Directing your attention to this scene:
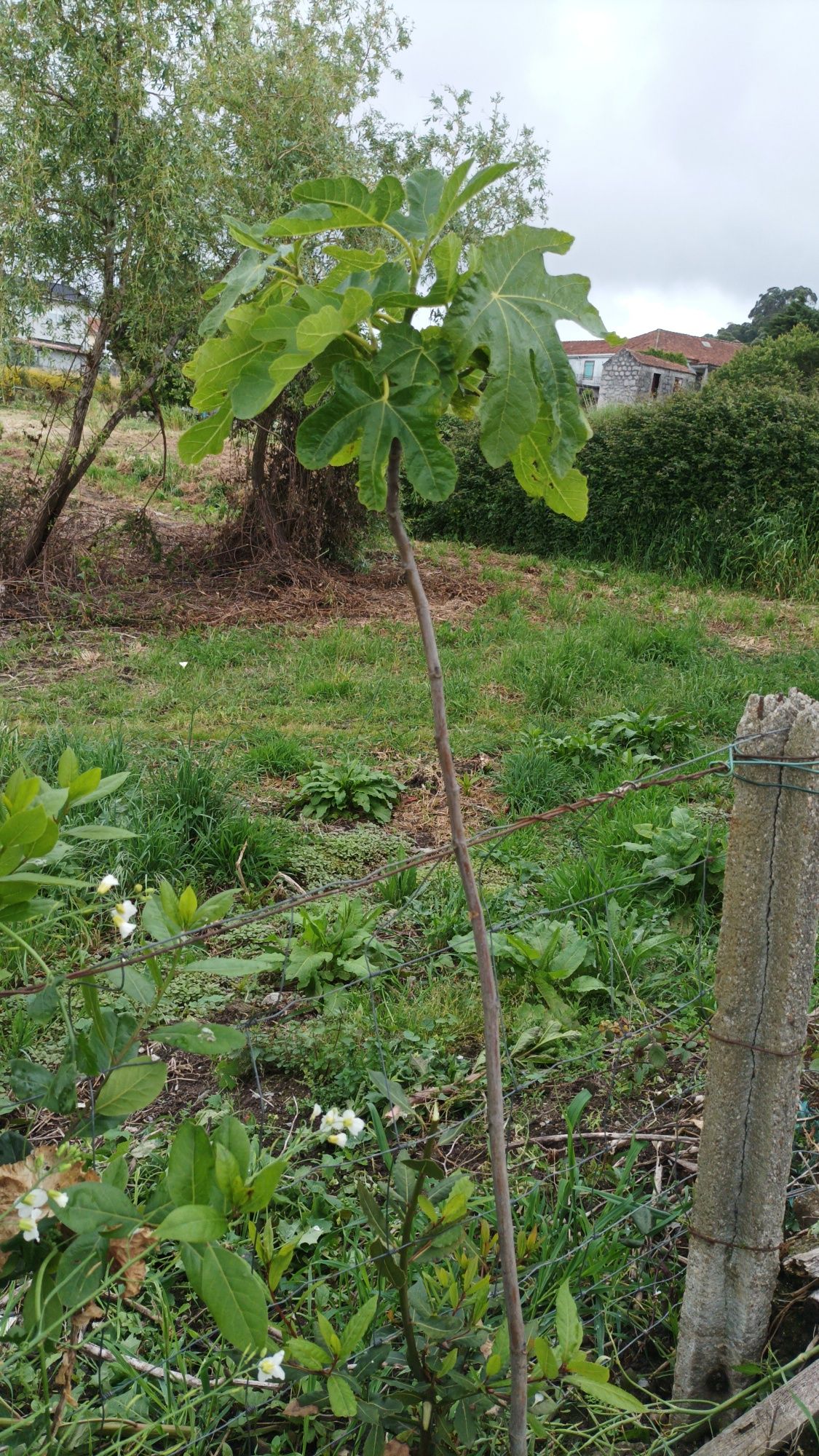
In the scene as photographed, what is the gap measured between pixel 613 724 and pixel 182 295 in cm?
525

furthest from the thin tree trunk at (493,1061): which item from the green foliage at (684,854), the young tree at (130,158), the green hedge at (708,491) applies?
the green hedge at (708,491)

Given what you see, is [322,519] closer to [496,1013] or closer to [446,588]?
[446,588]

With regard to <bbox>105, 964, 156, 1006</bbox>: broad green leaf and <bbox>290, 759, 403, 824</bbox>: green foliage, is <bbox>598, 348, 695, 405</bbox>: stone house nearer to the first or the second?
<bbox>290, 759, 403, 824</bbox>: green foliage

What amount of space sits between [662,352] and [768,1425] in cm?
5417

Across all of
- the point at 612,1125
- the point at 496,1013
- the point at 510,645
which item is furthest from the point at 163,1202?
the point at 510,645

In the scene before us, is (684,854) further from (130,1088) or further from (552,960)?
(130,1088)

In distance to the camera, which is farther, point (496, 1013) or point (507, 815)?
point (507, 815)

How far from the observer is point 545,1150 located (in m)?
2.27

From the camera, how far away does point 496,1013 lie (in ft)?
4.21

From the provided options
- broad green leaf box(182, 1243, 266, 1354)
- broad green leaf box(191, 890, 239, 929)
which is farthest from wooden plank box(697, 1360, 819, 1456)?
broad green leaf box(191, 890, 239, 929)

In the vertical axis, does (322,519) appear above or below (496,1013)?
above

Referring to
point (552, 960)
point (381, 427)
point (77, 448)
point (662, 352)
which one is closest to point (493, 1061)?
point (381, 427)

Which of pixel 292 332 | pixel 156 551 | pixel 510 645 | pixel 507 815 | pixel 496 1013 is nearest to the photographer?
pixel 292 332

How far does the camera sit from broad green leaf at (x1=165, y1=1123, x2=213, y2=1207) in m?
1.09
